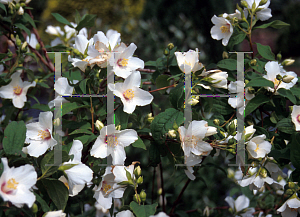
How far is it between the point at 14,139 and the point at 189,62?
0.49m

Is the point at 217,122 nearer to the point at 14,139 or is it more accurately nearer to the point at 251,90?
the point at 251,90

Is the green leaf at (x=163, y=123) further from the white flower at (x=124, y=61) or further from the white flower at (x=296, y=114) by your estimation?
the white flower at (x=296, y=114)

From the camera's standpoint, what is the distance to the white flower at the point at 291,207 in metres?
0.77

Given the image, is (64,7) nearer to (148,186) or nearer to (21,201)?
(148,186)

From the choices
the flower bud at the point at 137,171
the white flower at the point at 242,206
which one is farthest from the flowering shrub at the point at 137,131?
the white flower at the point at 242,206

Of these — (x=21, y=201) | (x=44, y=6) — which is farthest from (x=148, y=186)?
(x=44, y=6)

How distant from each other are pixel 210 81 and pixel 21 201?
0.56m

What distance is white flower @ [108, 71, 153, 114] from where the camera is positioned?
759 mm

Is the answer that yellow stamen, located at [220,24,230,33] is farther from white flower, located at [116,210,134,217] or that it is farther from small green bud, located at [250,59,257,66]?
white flower, located at [116,210,134,217]

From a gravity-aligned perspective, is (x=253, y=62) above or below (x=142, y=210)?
above

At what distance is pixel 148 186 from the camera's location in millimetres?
2057

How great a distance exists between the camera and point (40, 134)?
0.79 m

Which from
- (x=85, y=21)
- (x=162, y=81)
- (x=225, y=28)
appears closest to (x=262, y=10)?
(x=225, y=28)

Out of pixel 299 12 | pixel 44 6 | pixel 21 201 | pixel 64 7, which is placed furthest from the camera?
pixel 299 12
